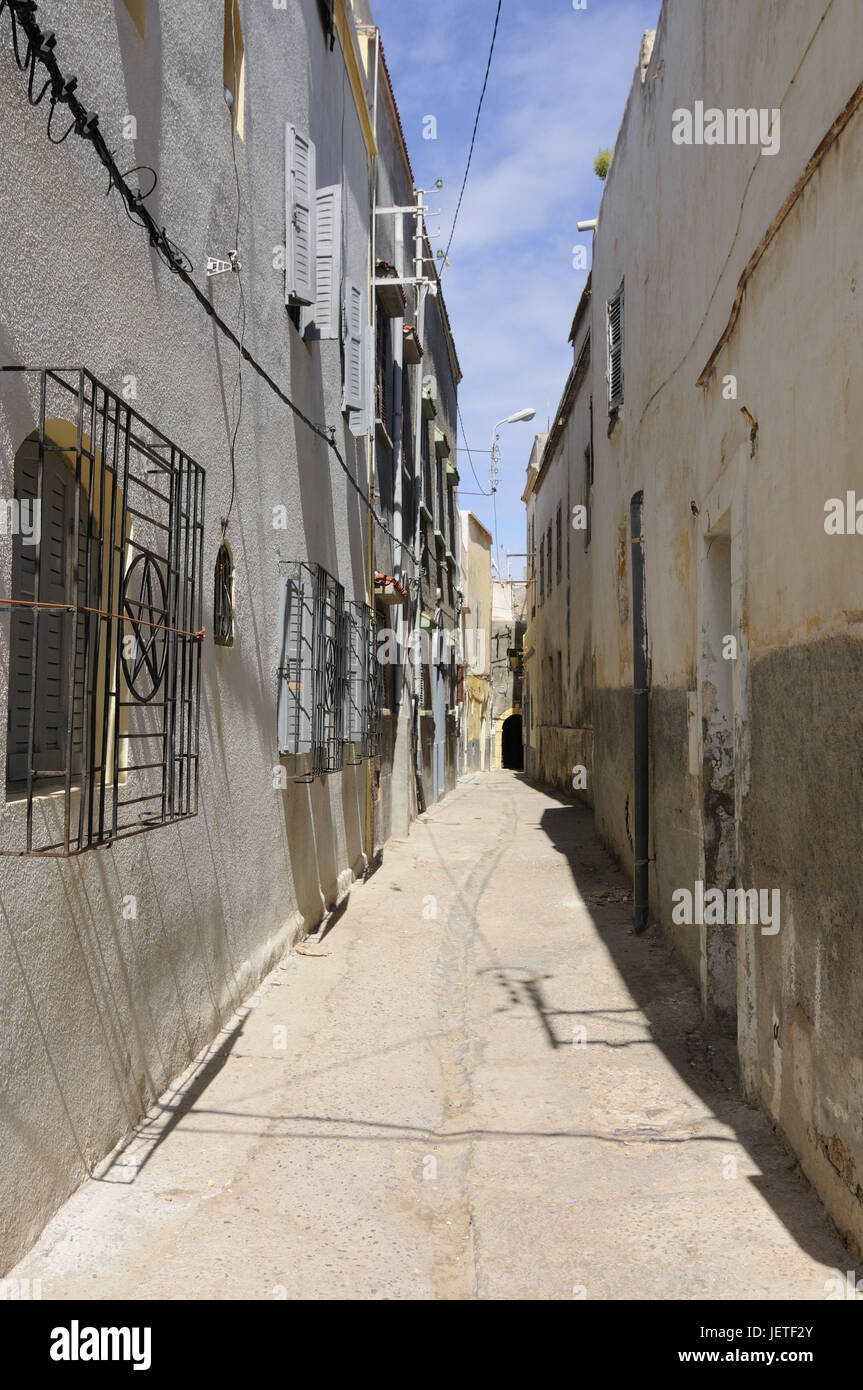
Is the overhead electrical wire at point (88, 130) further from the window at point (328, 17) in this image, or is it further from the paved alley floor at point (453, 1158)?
the window at point (328, 17)

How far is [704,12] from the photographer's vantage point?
255 inches

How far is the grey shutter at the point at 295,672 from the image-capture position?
7.14 metres

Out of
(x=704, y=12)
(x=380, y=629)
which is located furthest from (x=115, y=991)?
(x=380, y=629)

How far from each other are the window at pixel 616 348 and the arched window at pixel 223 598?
20.7ft

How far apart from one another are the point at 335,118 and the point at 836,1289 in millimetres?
9239

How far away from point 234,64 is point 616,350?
6184 mm

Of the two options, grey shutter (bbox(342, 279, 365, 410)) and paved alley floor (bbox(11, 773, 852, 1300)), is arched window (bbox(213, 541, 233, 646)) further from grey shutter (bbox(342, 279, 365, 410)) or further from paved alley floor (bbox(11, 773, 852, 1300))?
grey shutter (bbox(342, 279, 365, 410))

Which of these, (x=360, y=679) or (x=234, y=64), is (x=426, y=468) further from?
(x=234, y=64)

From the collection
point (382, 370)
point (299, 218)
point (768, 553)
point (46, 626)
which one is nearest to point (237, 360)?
point (299, 218)

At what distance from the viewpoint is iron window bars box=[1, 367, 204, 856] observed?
11.0 feet

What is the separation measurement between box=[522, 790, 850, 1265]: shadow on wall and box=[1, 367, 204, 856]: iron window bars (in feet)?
8.49

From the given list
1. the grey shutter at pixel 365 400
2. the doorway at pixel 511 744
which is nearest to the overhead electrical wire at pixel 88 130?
the grey shutter at pixel 365 400

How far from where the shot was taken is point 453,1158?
4457 millimetres

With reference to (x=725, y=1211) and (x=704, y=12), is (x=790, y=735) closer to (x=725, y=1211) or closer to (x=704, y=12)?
(x=725, y=1211)
